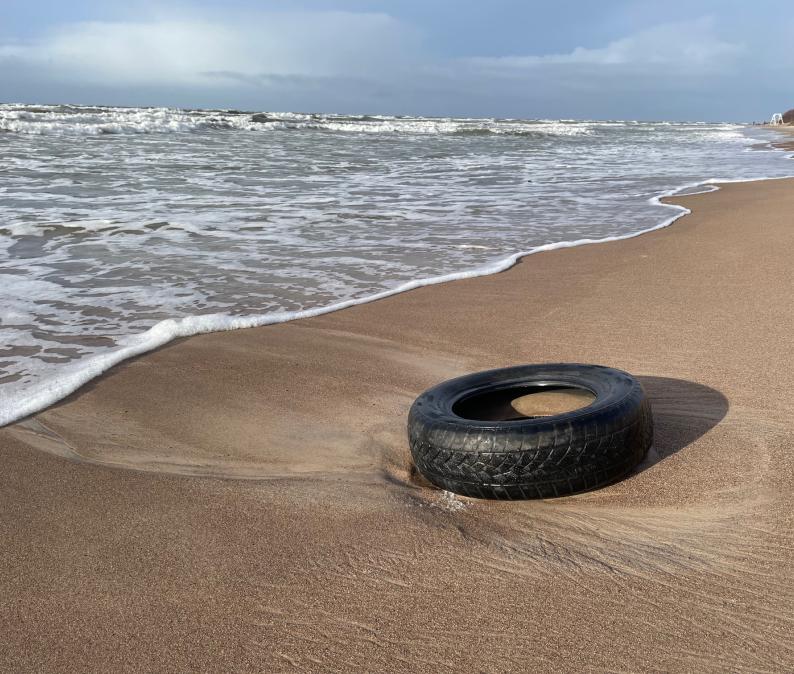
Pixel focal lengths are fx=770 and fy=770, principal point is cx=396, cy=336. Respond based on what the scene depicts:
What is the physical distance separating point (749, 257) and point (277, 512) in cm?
476

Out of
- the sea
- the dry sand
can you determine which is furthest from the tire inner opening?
the sea

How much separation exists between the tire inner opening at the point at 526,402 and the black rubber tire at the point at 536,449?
0.35 meters

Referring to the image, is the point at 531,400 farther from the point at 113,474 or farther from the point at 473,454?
the point at 113,474

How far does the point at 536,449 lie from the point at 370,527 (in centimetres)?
55

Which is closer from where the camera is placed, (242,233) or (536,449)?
(536,449)

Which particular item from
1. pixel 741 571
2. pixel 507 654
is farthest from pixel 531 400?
pixel 507 654

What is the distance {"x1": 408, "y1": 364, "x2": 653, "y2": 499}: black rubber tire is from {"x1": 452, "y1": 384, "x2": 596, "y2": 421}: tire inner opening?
0.35 meters

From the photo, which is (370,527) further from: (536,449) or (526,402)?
(526,402)

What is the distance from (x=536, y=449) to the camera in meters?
2.34

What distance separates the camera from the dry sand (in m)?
1.74

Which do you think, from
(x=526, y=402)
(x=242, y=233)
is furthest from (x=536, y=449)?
(x=242, y=233)

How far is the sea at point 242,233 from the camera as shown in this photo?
457 centimetres

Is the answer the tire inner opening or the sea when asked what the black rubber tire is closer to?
the tire inner opening

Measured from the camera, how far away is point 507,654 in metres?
1.69
